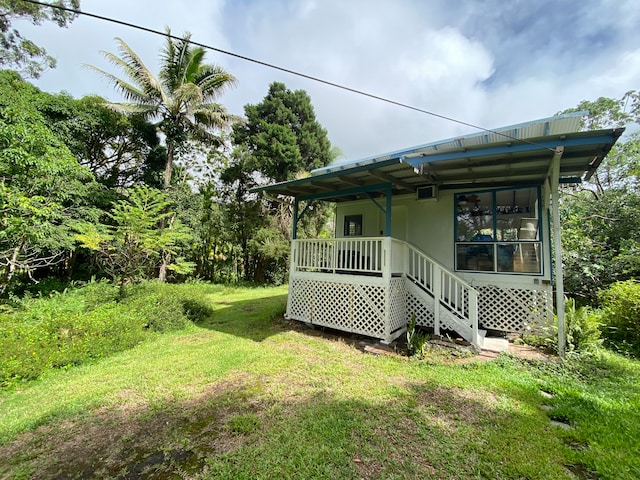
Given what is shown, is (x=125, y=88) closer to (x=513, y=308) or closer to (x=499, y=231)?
(x=499, y=231)

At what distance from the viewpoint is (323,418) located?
2990 mm

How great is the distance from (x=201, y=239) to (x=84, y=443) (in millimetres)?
13858

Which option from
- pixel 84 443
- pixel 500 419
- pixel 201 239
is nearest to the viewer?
pixel 84 443

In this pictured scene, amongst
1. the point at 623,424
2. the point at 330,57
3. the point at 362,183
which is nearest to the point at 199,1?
the point at 330,57

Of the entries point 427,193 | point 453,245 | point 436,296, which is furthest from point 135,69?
point 436,296

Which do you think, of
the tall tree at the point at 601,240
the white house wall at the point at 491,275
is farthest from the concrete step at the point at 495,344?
A: the tall tree at the point at 601,240

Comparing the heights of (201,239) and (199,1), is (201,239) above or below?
below

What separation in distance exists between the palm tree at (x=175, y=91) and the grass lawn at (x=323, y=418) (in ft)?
38.7

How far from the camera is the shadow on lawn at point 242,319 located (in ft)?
21.3

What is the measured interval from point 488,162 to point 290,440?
5799 mm

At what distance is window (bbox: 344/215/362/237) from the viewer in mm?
8336

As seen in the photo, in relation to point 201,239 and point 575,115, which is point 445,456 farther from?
point 201,239

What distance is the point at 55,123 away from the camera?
35.1ft

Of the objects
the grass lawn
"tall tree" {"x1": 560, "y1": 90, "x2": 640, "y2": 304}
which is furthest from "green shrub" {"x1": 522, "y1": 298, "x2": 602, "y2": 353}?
"tall tree" {"x1": 560, "y1": 90, "x2": 640, "y2": 304}
